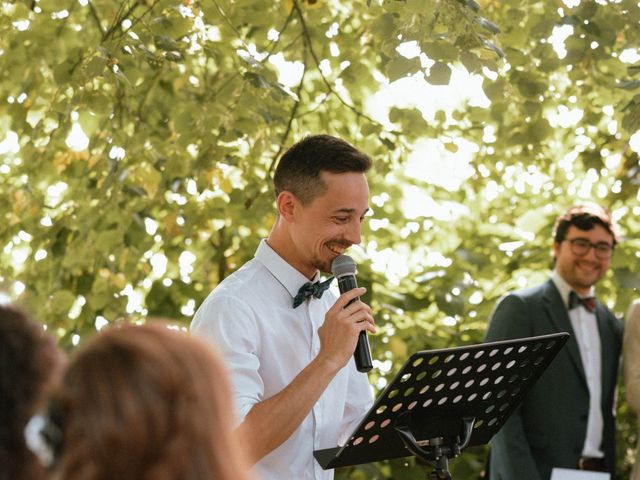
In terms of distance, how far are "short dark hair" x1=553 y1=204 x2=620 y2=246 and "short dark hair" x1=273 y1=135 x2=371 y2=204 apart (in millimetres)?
1914

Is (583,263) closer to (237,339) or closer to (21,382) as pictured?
(237,339)

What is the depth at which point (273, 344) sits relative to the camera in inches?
129

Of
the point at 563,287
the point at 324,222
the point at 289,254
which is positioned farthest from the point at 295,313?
the point at 563,287

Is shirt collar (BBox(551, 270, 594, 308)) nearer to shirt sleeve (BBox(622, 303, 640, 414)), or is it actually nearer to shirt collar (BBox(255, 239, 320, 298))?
shirt sleeve (BBox(622, 303, 640, 414))

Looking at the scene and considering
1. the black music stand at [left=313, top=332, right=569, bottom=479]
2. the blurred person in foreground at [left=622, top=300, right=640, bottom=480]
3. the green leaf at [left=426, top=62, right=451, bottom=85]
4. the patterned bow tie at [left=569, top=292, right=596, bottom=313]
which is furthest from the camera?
the patterned bow tie at [left=569, top=292, right=596, bottom=313]

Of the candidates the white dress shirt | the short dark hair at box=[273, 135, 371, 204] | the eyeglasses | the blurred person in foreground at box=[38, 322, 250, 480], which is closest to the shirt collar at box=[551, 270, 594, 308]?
the white dress shirt

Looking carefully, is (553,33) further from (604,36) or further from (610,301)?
(610,301)

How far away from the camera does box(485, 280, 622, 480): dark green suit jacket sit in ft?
15.6

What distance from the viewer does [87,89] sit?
482 cm

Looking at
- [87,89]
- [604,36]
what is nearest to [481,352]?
[604,36]

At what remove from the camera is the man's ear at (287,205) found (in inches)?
134

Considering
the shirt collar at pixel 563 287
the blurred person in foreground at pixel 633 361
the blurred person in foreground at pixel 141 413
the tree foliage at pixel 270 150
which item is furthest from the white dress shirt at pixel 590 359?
the blurred person in foreground at pixel 141 413

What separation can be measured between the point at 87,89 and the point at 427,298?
216 centimetres

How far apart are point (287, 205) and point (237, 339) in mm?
486
